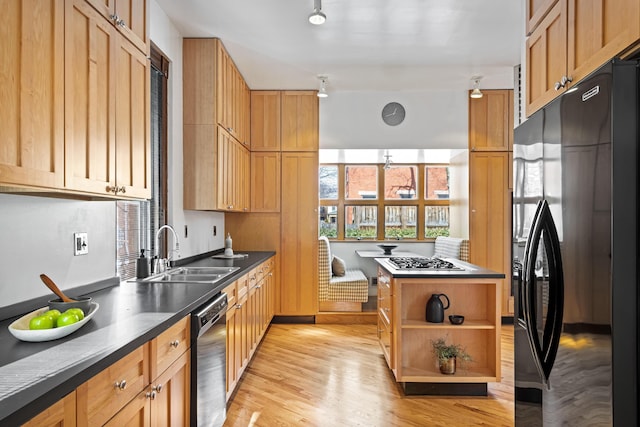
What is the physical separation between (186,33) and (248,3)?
0.81 meters

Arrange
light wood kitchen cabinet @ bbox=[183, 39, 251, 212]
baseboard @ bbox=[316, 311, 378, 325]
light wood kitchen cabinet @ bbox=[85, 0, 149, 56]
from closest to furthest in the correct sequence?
1. light wood kitchen cabinet @ bbox=[85, 0, 149, 56]
2. light wood kitchen cabinet @ bbox=[183, 39, 251, 212]
3. baseboard @ bbox=[316, 311, 378, 325]

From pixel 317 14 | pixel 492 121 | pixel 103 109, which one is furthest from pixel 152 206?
pixel 492 121

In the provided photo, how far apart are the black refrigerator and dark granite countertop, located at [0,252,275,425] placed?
1.48 m

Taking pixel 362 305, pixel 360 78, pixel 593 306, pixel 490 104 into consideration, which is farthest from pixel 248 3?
pixel 362 305

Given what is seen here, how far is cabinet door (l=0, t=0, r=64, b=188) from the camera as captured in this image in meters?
1.16

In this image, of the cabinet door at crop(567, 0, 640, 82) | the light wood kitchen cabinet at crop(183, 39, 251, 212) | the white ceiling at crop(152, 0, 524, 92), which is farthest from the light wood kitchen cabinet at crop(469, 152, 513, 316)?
the cabinet door at crop(567, 0, 640, 82)

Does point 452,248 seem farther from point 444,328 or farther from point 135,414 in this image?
point 135,414

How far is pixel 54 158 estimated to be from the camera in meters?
1.37

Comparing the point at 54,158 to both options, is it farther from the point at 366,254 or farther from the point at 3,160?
the point at 366,254

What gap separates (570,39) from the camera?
1.69 meters

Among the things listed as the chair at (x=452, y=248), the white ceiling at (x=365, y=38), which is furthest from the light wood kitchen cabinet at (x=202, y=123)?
the chair at (x=452, y=248)

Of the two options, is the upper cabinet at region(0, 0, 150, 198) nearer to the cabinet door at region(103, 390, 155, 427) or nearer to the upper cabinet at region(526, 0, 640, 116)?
the cabinet door at region(103, 390, 155, 427)

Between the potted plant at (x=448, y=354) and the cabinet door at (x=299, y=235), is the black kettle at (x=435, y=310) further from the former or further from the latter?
the cabinet door at (x=299, y=235)

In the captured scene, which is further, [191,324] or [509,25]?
[509,25]
